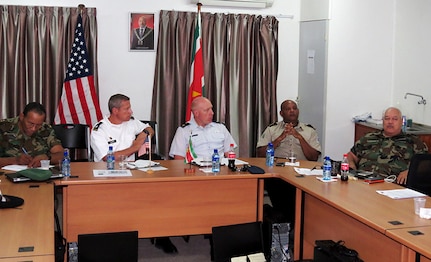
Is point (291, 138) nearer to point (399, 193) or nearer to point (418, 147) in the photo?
point (418, 147)

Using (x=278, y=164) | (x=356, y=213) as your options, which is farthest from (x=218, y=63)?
(x=356, y=213)

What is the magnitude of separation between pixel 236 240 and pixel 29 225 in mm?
1422

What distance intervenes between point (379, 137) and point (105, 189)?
7.52 ft

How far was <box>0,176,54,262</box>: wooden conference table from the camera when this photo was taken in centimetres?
251

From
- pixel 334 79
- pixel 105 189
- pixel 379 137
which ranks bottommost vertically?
pixel 105 189

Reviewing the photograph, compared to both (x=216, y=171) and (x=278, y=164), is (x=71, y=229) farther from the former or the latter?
(x=278, y=164)

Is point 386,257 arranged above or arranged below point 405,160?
below

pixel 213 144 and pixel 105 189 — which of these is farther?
pixel 213 144

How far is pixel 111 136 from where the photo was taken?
4.91 metres

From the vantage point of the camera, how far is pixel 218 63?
20.5ft

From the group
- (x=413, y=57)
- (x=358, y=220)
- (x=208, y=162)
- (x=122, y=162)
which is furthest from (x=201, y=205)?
(x=413, y=57)

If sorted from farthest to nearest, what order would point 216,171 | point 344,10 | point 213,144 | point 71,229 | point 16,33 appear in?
point 344,10 → point 16,33 → point 213,144 → point 216,171 → point 71,229

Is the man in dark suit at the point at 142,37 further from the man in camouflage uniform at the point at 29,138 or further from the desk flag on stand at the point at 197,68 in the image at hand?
the man in camouflage uniform at the point at 29,138

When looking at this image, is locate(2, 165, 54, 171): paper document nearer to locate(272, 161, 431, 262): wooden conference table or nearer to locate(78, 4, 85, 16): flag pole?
locate(272, 161, 431, 262): wooden conference table
